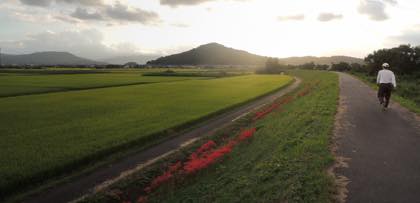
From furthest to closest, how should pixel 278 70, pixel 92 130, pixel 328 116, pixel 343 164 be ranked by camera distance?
pixel 278 70 → pixel 92 130 → pixel 328 116 → pixel 343 164

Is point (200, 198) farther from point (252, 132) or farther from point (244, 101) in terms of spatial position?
point (244, 101)

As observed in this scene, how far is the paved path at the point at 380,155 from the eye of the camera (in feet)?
21.3

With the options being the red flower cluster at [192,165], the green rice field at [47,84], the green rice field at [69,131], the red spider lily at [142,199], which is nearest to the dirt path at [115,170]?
the green rice field at [69,131]

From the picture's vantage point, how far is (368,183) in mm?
6902

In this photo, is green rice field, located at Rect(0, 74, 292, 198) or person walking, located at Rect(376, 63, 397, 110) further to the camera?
person walking, located at Rect(376, 63, 397, 110)

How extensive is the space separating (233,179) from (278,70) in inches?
5641

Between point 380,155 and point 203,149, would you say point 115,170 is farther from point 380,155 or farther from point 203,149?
point 380,155

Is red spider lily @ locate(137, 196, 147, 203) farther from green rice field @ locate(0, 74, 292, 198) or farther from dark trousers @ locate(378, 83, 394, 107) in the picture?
dark trousers @ locate(378, 83, 394, 107)

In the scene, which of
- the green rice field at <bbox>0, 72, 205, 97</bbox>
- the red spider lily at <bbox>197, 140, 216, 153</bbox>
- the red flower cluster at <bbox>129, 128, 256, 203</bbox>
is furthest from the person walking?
the green rice field at <bbox>0, 72, 205, 97</bbox>

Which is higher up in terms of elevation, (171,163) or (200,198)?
(200,198)

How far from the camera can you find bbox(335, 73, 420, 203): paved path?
21.3 ft

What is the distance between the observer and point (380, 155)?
8859 mm

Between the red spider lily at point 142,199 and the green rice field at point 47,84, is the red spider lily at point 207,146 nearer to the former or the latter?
the red spider lily at point 142,199

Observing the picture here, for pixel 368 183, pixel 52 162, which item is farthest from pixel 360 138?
pixel 52 162
